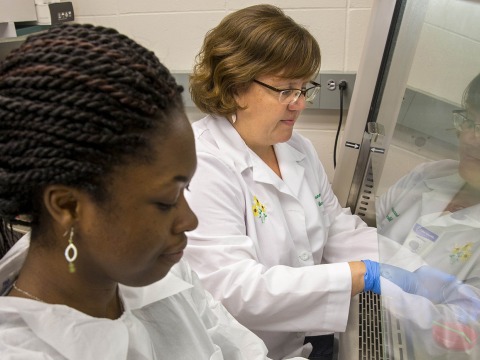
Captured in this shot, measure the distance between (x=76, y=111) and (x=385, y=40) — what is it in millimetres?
1006

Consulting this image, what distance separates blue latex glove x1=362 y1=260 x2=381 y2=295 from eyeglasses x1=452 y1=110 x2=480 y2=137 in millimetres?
450

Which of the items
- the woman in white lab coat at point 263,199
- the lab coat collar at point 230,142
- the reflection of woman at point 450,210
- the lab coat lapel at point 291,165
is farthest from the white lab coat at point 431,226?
the lab coat collar at point 230,142

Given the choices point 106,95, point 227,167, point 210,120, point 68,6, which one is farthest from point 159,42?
point 106,95

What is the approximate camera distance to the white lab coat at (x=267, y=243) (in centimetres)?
115

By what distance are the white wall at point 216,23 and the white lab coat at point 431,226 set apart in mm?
1004

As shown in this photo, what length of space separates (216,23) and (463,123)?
1.58 meters

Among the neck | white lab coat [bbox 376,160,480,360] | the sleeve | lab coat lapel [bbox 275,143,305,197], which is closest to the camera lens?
the neck

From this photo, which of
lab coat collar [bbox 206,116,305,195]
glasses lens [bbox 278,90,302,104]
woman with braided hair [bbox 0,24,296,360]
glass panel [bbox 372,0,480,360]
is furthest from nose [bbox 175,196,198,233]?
glasses lens [bbox 278,90,302,104]

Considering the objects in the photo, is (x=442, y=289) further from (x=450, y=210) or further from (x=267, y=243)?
Result: (x=267, y=243)

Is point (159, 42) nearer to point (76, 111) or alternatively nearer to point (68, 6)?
point (68, 6)

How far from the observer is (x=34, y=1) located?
86.0 inches

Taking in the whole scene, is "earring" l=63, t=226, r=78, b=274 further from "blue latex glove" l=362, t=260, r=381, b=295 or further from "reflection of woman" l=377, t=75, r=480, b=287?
"blue latex glove" l=362, t=260, r=381, b=295

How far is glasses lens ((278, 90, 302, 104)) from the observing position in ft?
4.39

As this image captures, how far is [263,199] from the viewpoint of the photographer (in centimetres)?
135
